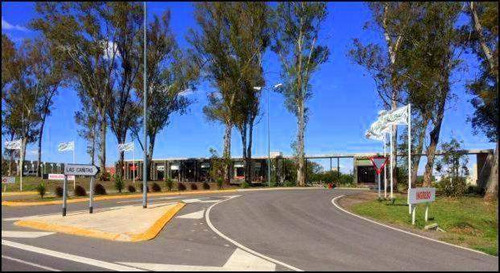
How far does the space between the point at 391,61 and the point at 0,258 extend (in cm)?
2978

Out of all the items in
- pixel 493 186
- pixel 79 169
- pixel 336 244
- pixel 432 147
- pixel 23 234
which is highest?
pixel 432 147

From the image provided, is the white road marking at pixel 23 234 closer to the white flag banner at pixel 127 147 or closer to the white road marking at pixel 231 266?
the white road marking at pixel 231 266

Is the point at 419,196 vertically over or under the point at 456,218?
over

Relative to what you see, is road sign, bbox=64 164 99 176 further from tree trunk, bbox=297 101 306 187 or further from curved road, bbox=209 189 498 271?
tree trunk, bbox=297 101 306 187

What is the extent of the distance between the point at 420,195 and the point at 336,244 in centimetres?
711

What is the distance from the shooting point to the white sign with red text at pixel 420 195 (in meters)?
17.3

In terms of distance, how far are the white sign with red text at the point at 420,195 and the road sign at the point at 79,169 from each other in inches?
451

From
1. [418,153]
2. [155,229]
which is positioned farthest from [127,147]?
[155,229]

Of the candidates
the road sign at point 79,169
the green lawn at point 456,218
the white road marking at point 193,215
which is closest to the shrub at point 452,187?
the green lawn at point 456,218

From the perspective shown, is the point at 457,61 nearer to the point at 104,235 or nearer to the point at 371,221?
the point at 371,221

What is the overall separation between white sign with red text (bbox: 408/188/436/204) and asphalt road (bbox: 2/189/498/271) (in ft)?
6.61

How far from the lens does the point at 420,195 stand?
17.8 metres

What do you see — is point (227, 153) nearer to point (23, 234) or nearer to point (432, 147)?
point (432, 147)

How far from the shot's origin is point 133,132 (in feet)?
180
